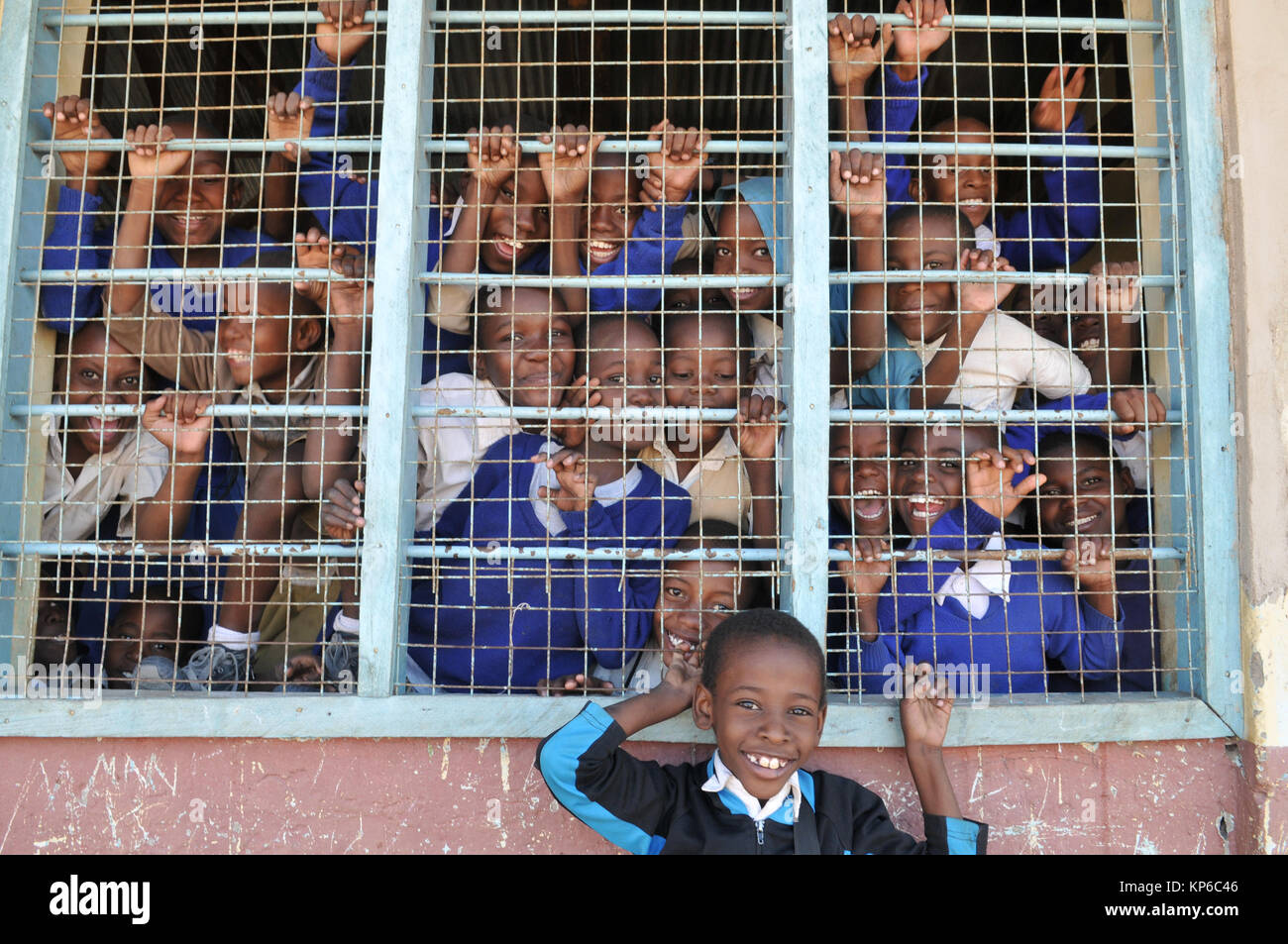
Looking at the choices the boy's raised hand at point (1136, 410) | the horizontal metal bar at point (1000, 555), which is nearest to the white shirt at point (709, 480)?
the horizontal metal bar at point (1000, 555)

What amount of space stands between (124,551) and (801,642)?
1.52m

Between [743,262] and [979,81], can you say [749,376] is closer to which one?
[743,262]

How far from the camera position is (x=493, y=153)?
2391 mm

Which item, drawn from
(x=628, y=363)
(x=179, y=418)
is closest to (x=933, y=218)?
(x=628, y=363)

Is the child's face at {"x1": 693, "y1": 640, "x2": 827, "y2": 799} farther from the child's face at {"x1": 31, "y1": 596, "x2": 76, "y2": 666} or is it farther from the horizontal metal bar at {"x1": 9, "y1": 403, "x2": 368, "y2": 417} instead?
the child's face at {"x1": 31, "y1": 596, "x2": 76, "y2": 666}

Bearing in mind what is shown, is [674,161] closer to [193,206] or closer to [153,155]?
[153,155]

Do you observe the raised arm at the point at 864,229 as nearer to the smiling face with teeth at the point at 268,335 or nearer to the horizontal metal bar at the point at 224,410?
the horizontal metal bar at the point at 224,410

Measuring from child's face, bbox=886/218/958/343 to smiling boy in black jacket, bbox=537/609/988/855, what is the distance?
1.13 meters

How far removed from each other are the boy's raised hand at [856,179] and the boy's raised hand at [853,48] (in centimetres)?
18

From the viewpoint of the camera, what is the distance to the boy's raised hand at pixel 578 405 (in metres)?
2.29

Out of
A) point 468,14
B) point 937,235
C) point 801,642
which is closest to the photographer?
point 801,642

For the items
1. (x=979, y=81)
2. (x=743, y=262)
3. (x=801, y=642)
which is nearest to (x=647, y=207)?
(x=743, y=262)

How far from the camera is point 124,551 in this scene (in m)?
2.24

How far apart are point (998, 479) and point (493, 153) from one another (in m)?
1.50
